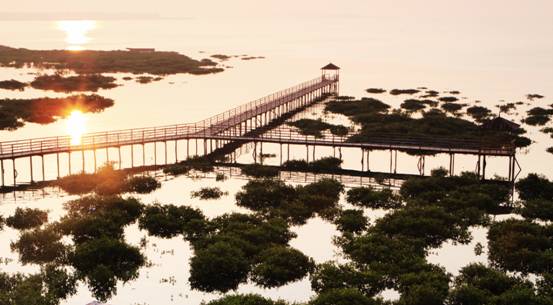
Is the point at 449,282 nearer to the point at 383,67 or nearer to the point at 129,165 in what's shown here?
the point at 129,165

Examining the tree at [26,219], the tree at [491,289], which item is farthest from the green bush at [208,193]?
the tree at [491,289]

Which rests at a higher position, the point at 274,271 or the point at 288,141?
the point at 288,141

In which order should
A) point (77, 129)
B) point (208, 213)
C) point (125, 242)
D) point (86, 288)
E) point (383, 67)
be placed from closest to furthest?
point (86, 288) < point (125, 242) < point (208, 213) < point (77, 129) < point (383, 67)

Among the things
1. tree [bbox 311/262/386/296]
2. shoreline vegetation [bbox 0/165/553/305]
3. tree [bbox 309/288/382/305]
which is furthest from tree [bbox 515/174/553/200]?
tree [bbox 309/288/382/305]

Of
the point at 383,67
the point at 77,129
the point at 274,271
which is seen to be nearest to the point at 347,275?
the point at 274,271

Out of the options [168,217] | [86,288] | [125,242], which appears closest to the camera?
[86,288]

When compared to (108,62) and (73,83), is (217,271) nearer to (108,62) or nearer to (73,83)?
(73,83)
